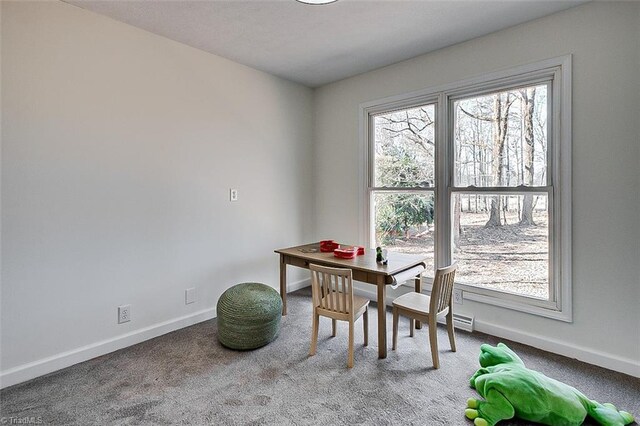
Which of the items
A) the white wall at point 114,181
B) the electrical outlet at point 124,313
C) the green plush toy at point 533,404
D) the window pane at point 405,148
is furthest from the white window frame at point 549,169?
the electrical outlet at point 124,313

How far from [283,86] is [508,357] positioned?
334cm

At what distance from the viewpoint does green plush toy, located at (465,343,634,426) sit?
1.64 meters

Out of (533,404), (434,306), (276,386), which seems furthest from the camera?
(434,306)

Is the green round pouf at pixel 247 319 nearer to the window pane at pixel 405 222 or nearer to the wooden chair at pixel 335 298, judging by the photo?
the wooden chair at pixel 335 298

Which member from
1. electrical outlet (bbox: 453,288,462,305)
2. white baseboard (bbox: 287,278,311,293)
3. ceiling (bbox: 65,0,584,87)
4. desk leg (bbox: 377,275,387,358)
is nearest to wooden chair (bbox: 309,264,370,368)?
desk leg (bbox: 377,275,387,358)

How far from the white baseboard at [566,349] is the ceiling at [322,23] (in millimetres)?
2428

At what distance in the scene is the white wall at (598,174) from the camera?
2109 mm

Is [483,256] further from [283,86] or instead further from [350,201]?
[283,86]

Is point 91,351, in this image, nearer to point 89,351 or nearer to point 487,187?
point 89,351

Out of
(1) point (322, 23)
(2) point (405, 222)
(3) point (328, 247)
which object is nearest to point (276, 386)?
(3) point (328, 247)

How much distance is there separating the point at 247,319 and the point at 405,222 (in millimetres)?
1857

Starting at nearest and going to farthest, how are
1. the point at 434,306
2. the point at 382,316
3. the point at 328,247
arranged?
the point at 434,306 < the point at 382,316 < the point at 328,247

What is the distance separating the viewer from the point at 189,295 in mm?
2957

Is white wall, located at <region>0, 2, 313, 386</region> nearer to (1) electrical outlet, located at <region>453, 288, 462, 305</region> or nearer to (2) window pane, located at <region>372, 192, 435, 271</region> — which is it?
(2) window pane, located at <region>372, 192, 435, 271</region>
